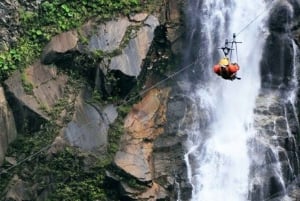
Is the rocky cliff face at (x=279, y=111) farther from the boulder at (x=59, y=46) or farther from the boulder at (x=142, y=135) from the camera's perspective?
the boulder at (x=59, y=46)

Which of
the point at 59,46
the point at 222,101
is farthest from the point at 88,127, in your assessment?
the point at 222,101

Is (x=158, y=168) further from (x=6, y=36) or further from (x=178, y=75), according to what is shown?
(x=6, y=36)

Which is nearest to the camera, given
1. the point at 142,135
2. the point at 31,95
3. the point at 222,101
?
the point at 31,95

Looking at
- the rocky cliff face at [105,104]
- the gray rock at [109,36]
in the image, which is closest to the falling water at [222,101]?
the rocky cliff face at [105,104]

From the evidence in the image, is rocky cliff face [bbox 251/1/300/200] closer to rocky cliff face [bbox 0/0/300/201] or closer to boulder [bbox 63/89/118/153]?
rocky cliff face [bbox 0/0/300/201]

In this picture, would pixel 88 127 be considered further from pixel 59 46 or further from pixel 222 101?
pixel 222 101

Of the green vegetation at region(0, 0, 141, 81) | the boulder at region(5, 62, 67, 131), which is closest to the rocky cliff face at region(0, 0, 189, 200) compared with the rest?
the boulder at region(5, 62, 67, 131)
